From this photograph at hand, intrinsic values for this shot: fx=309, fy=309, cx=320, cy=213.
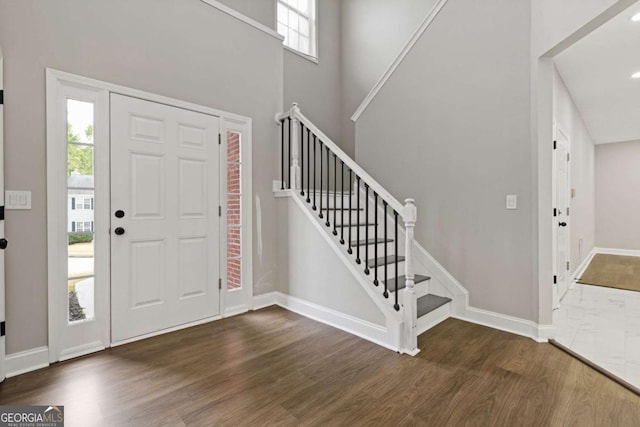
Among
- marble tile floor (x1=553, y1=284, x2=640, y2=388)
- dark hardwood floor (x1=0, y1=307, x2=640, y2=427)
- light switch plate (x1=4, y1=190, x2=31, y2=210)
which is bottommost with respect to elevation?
dark hardwood floor (x1=0, y1=307, x2=640, y2=427)

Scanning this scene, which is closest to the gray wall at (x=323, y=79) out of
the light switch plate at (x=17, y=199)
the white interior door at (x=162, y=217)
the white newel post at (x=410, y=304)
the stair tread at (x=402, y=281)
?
the white interior door at (x=162, y=217)

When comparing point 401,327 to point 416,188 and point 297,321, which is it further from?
point 416,188

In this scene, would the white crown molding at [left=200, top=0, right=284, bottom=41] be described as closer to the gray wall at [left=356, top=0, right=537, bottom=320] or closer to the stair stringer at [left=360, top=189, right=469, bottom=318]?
the gray wall at [left=356, top=0, right=537, bottom=320]

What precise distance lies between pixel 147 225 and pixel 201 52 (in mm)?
1734

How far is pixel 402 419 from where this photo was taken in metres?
1.62

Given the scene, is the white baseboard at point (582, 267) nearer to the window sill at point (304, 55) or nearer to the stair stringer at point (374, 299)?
the stair stringer at point (374, 299)

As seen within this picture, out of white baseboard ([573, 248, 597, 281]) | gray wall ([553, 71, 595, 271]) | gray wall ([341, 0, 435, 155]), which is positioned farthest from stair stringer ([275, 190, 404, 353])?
white baseboard ([573, 248, 597, 281])

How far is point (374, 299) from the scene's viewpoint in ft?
8.36

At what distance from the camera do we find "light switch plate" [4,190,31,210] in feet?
6.66

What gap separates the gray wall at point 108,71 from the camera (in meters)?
2.07

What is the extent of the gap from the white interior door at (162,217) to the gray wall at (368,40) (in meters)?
2.75

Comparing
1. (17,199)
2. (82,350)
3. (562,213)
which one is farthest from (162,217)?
(562,213)

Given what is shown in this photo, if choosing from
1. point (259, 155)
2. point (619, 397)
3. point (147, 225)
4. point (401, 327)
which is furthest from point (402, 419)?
point (259, 155)

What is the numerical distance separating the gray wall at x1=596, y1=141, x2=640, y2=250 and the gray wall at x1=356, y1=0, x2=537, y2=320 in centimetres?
676
